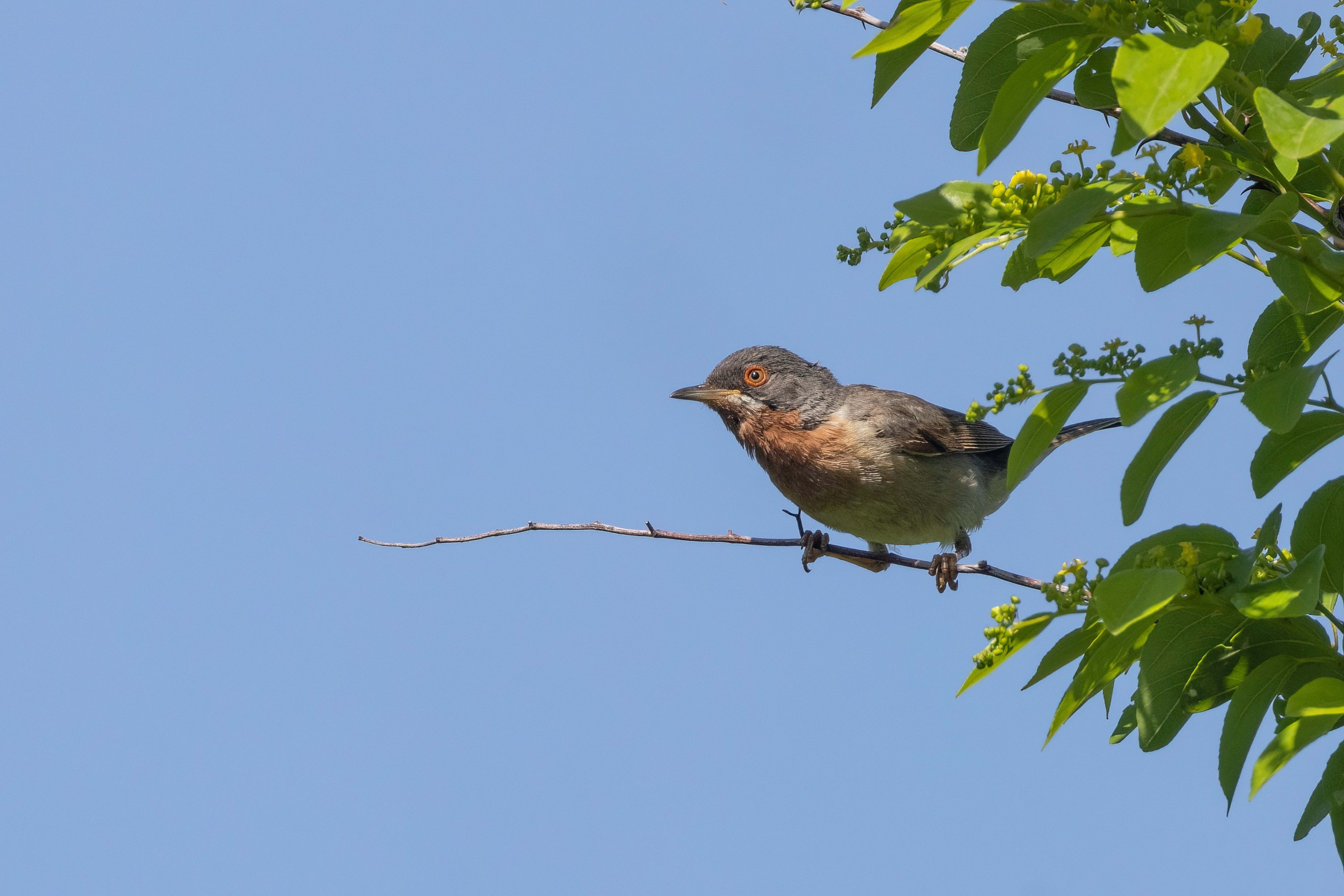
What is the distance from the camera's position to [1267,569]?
3.03 m

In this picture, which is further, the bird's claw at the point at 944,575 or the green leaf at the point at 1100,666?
the bird's claw at the point at 944,575

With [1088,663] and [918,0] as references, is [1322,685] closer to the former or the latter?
[1088,663]

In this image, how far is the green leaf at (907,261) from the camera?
9.86 ft

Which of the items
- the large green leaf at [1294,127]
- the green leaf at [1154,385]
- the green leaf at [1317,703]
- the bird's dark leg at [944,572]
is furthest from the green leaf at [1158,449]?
the bird's dark leg at [944,572]

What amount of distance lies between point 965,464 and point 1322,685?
4.84 metres

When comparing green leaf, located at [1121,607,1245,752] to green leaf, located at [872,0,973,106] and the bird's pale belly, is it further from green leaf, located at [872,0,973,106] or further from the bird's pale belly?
the bird's pale belly

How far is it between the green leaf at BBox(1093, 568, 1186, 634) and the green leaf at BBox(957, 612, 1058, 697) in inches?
16.1

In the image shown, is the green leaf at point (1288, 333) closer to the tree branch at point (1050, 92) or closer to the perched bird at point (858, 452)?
the tree branch at point (1050, 92)

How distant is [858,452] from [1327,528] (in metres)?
4.12

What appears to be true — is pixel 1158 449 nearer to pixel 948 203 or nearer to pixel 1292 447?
pixel 1292 447

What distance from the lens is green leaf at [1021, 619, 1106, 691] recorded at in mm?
2893

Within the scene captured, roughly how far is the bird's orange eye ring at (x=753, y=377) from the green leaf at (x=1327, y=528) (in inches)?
180

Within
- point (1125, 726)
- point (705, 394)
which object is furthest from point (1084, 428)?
point (1125, 726)

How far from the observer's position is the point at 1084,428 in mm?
6383
